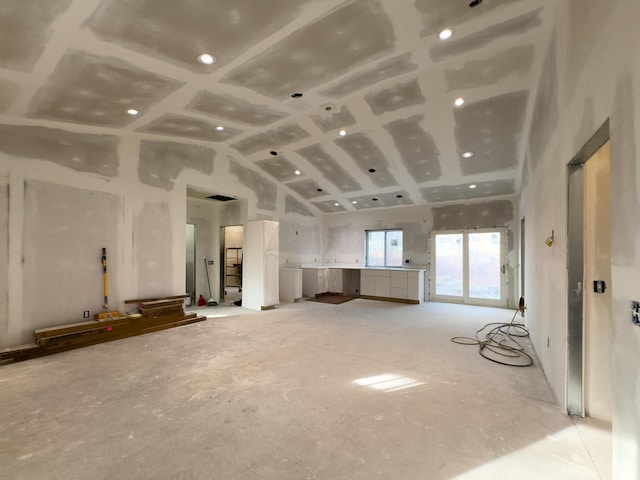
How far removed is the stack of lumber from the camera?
3.75 meters

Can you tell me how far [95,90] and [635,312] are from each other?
5.18m

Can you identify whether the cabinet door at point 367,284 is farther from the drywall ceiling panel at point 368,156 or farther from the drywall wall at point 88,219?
the drywall wall at point 88,219

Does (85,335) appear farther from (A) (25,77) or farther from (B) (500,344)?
(B) (500,344)

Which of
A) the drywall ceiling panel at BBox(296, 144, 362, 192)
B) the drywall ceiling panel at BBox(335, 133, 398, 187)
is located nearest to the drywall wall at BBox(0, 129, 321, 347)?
the drywall ceiling panel at BBox(296, 144, 362, 192)

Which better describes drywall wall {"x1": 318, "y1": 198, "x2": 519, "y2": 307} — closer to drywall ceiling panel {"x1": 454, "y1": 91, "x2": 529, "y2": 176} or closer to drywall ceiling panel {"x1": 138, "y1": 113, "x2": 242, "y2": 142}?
drywall ceiling panel {"x1": 454, "y1": 91, "x2": 529, "y2": 176}

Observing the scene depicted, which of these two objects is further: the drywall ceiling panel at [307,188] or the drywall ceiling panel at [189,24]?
the drywall ceiling panel at [307,188]

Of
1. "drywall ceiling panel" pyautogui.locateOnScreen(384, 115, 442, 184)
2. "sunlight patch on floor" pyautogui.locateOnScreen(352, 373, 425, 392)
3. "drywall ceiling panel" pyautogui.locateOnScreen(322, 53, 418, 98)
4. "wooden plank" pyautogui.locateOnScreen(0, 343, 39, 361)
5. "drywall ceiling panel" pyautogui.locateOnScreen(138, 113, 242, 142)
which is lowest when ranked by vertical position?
"sunlight patch on floor" pyautogui.locateOnScreen(352, 373, 425, 392)

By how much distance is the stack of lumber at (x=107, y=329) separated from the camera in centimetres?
375

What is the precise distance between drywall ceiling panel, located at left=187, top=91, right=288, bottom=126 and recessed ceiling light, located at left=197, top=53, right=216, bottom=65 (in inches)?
27.8

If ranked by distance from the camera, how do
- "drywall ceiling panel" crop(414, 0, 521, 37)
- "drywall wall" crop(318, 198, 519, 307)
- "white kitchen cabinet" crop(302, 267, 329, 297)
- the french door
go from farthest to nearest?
"white kitchen cabinet" crop(302, 267, 329, 297), the french door, "drywall wall" crop(318, 198, 519, 307), "drywall ceiling panel" crop(414, 0, 521, 37)

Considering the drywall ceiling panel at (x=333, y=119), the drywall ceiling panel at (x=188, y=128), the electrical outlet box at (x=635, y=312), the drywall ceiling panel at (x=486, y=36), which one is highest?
the drywall ceiling panel at (x=486, y=36)

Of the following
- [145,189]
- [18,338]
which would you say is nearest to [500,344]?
[145,189]

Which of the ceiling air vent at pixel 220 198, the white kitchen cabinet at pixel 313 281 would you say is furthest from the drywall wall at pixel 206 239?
the white kitchen cabinet at pixel 313 281

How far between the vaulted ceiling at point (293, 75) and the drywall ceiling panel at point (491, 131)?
23 mm
